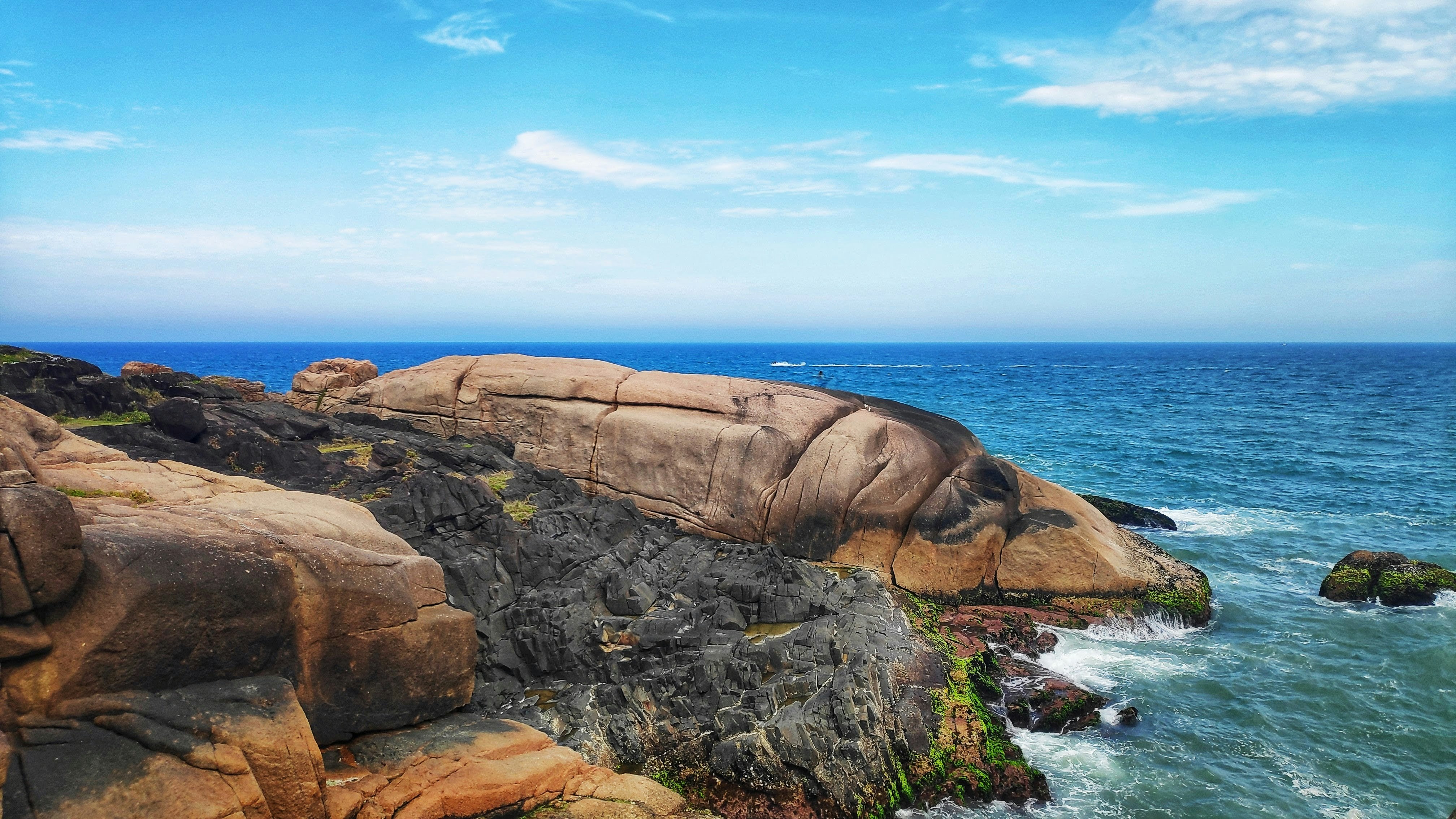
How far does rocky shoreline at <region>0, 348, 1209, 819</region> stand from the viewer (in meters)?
9.37

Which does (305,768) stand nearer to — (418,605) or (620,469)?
(418,605)

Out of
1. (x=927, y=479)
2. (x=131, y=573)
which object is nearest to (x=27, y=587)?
(x=131, y=573)

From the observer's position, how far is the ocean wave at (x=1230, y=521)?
84.7 ft

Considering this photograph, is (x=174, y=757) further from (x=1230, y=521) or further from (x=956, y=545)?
(x=1230, y=521)

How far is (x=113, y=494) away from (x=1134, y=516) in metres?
27.3

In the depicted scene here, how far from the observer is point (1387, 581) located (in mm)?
19391

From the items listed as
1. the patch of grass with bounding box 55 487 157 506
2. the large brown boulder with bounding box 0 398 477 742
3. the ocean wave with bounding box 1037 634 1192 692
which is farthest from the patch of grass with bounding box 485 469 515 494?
the ocean wave with bounding box 1037 634 1192 692

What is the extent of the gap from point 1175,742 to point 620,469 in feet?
43.1

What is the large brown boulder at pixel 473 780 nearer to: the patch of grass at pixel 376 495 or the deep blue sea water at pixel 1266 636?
the deep blue sea water at pixel 1266 636

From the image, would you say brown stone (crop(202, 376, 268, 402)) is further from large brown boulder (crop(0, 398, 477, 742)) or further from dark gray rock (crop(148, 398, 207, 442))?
large brown boulder (crop(0, 398, 477, 742))

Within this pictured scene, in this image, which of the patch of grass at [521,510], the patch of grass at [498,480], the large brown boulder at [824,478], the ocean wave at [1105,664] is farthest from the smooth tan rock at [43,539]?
the ocean wave at [1105,664]

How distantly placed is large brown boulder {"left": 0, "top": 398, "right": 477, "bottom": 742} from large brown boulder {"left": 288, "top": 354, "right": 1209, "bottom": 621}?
8159 mm

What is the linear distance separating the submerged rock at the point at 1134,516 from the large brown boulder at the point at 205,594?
22.4 meters

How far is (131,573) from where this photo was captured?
8.34 metres
